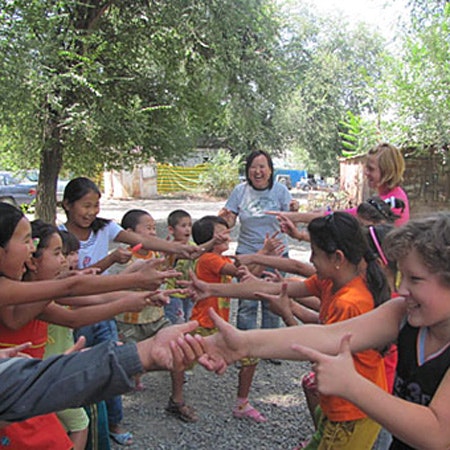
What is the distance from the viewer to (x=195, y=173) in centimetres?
3209

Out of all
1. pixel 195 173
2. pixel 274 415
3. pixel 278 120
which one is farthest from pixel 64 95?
pixel 278 120

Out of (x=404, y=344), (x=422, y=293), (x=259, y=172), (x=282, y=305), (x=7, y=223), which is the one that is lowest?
(x=282, y=305)

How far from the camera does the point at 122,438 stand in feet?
11.0

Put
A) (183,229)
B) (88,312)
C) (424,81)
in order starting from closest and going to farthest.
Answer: (88,312)
(183,229)
(424,81)

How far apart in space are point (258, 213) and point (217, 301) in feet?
3.54

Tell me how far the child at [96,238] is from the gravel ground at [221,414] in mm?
271

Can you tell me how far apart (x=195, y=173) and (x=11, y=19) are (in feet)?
82.5

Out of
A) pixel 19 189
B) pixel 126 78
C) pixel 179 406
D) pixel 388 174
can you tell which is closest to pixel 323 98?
pixel 19 189

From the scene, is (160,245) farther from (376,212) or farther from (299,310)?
(376,212)

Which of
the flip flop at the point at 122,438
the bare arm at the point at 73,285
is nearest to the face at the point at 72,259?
the bare arm at the point at 73,285

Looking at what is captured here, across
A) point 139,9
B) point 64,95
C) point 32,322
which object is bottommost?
point 32,322

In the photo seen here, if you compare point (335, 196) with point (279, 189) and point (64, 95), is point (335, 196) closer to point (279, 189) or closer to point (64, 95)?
point (64, 95)

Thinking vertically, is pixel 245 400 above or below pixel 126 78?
below

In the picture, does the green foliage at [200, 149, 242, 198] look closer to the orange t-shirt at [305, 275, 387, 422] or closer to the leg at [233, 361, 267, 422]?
the leg at [233, 361, 267, 422]
